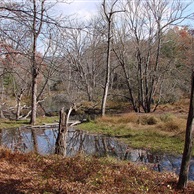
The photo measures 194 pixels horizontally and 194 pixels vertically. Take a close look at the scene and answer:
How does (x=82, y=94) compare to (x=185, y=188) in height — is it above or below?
above

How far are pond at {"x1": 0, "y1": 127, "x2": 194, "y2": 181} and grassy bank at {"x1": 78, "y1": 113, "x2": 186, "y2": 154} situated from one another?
0.74 m

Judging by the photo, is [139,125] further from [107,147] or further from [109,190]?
[109,190]

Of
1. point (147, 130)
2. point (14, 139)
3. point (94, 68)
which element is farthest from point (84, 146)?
point (94, 68)

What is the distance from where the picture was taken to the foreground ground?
193 inches

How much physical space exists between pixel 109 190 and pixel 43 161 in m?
2.47

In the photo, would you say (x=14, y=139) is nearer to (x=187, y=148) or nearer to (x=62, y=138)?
(x=62, y=138)

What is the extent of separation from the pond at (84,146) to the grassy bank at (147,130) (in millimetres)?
735

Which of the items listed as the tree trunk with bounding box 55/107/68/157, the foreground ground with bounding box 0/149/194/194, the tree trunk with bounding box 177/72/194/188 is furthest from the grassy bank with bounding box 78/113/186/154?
the tree trunk with bounding box 177/72/194/188

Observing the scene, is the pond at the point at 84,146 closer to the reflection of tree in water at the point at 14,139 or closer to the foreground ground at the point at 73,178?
the reflection of tree in water at the point at 14,139

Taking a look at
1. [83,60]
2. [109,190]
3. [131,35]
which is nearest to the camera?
[109,190]

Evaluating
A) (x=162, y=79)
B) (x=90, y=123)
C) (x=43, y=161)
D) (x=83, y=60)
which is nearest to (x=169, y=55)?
(x=162, y=79)

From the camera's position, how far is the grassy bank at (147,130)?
11641 millimetres

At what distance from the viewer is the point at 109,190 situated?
501 cm

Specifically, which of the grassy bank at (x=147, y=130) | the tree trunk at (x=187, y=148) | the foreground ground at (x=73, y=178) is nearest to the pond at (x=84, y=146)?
the grassy bank at (x=147, y=130)
